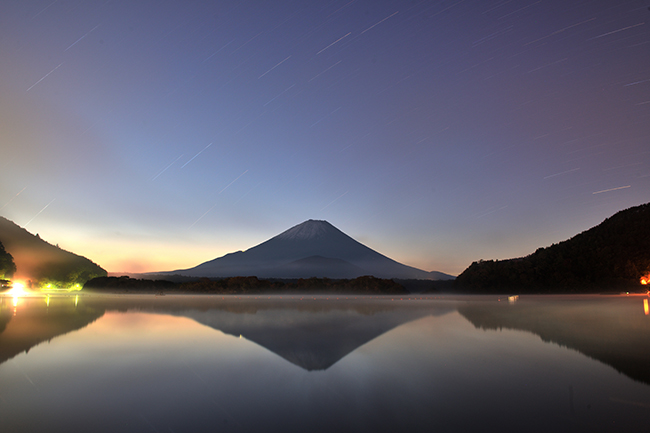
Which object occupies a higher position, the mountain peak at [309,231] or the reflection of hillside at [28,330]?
the mountain peak at [309,231]

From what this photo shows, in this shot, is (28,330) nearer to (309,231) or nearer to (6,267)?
(6,267)

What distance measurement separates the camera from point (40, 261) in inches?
2522

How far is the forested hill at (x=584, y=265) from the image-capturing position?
34.8 m

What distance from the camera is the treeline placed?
3584cm

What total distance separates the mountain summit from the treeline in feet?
260

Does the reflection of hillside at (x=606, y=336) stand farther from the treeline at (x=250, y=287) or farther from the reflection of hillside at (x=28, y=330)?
the treeline at (x=250, y=287)

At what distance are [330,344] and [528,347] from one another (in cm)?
433

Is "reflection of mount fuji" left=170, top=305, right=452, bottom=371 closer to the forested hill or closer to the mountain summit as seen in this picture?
the forested hill

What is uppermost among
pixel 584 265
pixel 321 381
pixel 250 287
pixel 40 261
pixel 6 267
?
pixel 40 261

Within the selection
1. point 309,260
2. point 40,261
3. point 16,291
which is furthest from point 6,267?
point 309,260

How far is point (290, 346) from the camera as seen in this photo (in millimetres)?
7809

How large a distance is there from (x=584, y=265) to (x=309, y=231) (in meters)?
122

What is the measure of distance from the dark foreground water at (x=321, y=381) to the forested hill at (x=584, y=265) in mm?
31747

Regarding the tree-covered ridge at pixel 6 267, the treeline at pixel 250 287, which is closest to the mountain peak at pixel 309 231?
the tree-covered ridge at pixel 6 267
